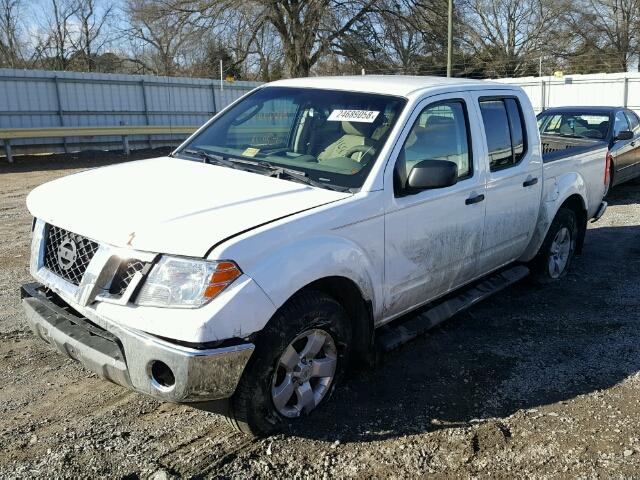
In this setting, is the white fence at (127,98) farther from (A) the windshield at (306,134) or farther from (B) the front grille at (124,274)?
(B) the front grille at (124,274)

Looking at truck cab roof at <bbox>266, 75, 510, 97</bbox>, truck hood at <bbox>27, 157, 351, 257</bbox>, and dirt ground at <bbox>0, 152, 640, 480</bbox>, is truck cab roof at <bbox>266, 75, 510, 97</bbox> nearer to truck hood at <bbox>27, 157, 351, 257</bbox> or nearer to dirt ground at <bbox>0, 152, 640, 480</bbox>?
truck hood at <bbox>27, 157, 351, 257</bbox>

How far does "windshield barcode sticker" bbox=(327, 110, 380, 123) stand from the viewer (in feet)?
13.1

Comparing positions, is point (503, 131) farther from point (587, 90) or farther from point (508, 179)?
point (587, 90)

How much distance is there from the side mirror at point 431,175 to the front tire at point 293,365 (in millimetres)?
898

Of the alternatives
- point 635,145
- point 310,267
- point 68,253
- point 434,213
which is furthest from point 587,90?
point 68,253

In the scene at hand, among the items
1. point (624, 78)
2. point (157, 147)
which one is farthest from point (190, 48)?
point (624, 78)

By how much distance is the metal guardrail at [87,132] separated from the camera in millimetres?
16000

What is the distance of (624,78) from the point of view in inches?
877

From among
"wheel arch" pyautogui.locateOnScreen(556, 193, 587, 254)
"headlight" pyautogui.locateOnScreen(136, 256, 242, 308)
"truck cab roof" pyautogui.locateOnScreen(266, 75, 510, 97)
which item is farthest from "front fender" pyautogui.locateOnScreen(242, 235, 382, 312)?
"wheel arch" pyautogui.locateOnScreen(556, 193, 587, 254)

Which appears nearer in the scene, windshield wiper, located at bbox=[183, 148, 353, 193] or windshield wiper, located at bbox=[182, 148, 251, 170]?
windshield wiper, located at bbox=[183, 148, 353, 193]

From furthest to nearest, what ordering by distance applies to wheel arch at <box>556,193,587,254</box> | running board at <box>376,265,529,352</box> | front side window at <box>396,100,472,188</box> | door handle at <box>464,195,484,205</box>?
wheel arch at <box>556,193,587,254</box>
door handle at <box>464,195,484,205</box>
running board at <box>376,265,529,352</box>
front side window at <box>396,100,472,188</box>

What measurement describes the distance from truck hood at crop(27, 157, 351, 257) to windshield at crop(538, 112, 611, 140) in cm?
840

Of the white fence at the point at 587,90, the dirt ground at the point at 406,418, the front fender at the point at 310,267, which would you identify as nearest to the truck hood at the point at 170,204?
the front fender at the point at 310,267

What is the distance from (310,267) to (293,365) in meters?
0.57
